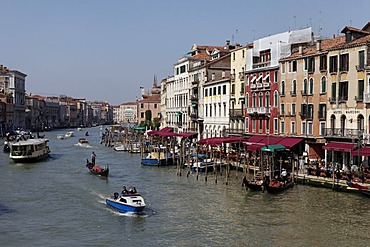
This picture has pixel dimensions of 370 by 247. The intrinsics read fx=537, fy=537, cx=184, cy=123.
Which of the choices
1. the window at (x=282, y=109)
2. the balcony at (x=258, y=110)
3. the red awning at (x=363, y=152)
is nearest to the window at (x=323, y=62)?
the window at (x=282, y=109)

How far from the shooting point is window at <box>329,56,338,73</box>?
24.8 meters

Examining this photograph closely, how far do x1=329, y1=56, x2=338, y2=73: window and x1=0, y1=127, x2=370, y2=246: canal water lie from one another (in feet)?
19.0

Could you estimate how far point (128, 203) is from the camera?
18.3 m

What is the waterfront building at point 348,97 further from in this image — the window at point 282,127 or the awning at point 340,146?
the window at point 282,127

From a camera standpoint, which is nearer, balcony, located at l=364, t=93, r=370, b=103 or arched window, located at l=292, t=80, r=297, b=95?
balcony, located at l=364, t=93, r=370, b=103

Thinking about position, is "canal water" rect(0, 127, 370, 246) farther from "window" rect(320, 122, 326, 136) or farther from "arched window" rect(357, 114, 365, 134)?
"window" rect(320, 122, 326, 136)

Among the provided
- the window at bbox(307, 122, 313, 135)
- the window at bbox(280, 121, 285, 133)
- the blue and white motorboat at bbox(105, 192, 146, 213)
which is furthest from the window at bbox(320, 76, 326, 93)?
the blue and white motorboat at bbox(105, 192, 146, 213)

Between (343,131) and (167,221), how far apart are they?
10797 mm

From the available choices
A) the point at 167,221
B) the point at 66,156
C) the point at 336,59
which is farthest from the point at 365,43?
the point at 66,156

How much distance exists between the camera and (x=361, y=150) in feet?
73.9

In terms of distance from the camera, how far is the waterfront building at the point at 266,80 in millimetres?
29656

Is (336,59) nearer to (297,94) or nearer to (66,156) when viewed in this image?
(297,94)

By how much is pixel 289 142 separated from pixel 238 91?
7.97 meters

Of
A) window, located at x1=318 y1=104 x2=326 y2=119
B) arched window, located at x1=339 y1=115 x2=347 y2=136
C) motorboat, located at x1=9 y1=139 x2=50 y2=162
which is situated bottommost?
motorboat, located at x1=9 y1=139 x2=50 y2=162
